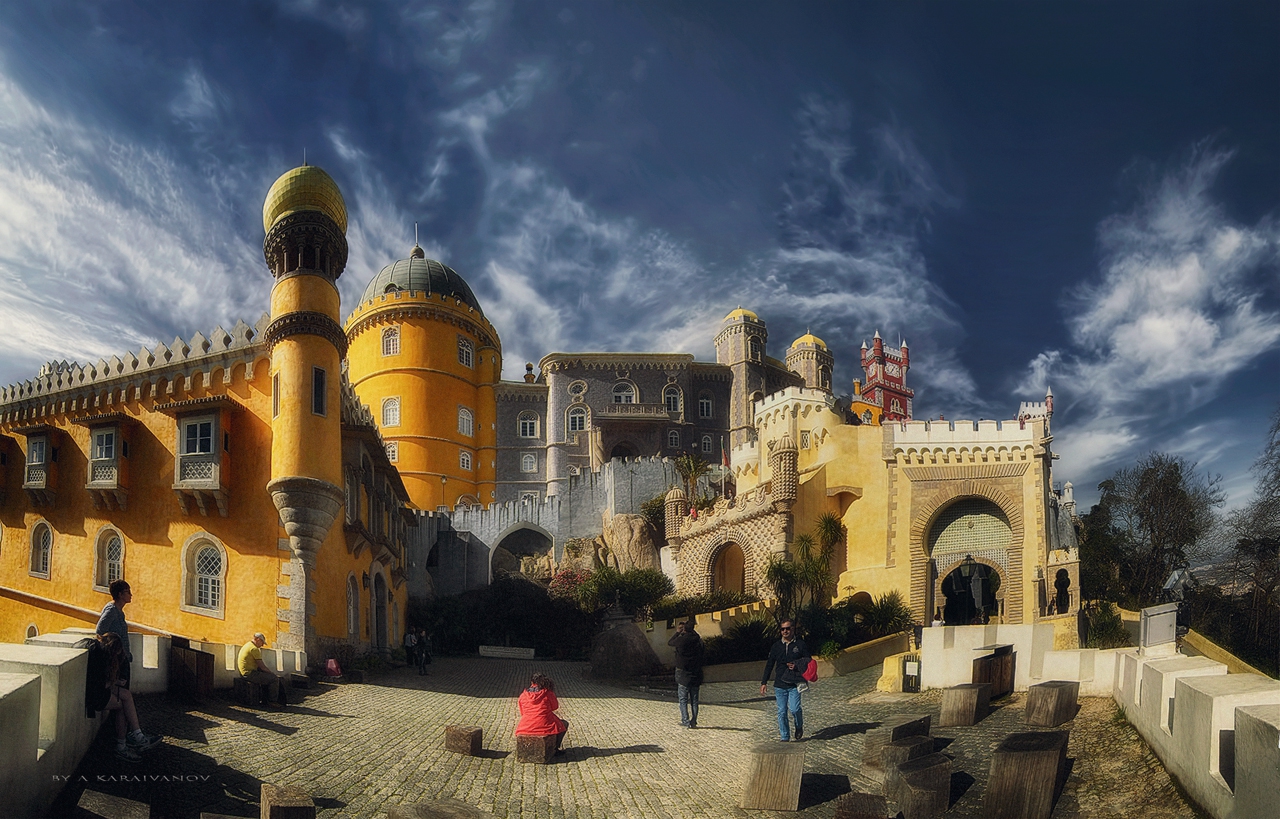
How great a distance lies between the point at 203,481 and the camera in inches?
696

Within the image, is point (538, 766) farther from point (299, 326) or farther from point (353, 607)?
point (353, 607)

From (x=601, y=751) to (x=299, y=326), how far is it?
1138 cm

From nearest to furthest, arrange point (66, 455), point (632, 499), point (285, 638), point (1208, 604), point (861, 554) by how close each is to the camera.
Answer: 1. point (285, 638)
2. point (66, 455)
3. point (1208, 604)
4. point (861, 554)
5. point (632, 499)

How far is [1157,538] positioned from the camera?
33.2 meters

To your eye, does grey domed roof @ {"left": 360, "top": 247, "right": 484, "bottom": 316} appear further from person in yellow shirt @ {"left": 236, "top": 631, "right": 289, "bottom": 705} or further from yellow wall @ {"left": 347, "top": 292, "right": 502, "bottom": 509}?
Answer: person in yellow shirt @ {"left": 236, "top": 631, "right": 289, "bottom": 705}

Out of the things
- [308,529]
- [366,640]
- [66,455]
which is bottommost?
[366,640]

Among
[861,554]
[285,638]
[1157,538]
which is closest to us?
[285,638]

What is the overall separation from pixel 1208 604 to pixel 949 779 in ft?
80.9

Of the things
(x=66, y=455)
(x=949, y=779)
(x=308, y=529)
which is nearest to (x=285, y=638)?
(x=308, y=529)

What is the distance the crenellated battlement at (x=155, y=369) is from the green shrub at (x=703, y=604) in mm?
16622

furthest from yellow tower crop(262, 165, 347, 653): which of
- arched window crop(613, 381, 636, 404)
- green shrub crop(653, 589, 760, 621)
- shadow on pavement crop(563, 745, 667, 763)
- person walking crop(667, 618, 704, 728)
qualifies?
arched window crop(613, 381, 636, 404)

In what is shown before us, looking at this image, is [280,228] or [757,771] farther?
[280,228]

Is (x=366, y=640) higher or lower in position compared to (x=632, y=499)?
lower

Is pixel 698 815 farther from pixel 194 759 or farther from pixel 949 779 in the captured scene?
pixel 194 759
